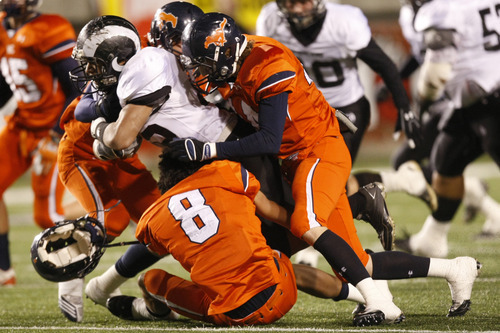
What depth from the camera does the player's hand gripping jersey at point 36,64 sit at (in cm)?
510

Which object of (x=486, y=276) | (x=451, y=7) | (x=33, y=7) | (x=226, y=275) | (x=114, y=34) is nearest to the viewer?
(x=226, y=275)

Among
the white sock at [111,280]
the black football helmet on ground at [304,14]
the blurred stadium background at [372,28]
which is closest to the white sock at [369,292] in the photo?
the white sock at [111,280]

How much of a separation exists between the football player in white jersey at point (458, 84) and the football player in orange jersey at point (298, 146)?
5.24 ft

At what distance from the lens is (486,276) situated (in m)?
4.53

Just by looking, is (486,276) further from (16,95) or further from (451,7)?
(16,95)

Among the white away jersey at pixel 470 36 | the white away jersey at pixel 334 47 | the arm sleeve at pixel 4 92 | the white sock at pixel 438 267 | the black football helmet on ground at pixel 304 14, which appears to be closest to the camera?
the white sock at pixel 438 267

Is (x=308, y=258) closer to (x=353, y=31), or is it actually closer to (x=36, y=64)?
(x=353, y=31)

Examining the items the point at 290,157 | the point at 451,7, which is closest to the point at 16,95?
the point at 290,157

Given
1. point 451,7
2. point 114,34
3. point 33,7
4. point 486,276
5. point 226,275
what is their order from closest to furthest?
point 226,275 → point 114,34 → point 486,276 → point 451,7 → point 33,7

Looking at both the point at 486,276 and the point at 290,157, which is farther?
the point at 486,276

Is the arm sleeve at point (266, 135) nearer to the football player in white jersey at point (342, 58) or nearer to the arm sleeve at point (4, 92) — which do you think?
the football player in white jersey at point (342, 58)

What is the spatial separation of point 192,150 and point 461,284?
124 centimetres

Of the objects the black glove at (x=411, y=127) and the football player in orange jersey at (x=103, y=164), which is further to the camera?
the black glove at (x=411, y=127)

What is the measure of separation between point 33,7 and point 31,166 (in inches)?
39.8
